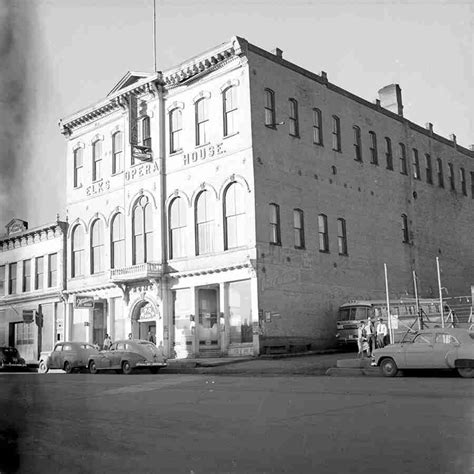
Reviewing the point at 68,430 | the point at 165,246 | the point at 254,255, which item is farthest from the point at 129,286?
the point at 68,430

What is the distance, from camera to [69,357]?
31.3m

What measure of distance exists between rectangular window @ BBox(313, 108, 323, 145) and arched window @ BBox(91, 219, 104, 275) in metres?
14.4

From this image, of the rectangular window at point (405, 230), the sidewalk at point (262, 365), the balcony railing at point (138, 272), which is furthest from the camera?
the rectangular window at point (405, 230)

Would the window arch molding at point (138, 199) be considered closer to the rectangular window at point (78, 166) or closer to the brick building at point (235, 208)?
the brick building at point (235, 208)

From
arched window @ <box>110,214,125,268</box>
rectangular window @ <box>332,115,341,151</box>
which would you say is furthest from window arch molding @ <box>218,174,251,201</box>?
arched window @ <box>110,214,125,268</box>

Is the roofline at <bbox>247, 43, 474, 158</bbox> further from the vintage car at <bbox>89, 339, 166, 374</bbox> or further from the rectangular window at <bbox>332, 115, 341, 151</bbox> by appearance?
the vintage car at <bbox>89, 339, 166, 374</bbox>

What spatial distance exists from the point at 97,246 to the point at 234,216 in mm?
11924

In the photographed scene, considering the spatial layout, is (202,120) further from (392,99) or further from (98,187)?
(392,99)

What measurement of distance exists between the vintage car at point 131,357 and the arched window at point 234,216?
7.06m

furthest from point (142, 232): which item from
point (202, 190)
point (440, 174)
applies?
point (440, 174)

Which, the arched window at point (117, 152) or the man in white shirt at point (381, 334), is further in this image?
the arched window at point (117, 152)

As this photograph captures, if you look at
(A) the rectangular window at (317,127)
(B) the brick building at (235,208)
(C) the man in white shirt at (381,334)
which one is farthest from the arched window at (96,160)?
(C) the man in white shirt at (381,334)

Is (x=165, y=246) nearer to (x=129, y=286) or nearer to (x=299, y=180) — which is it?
(x=129, y=286)

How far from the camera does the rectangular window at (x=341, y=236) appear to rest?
36697mm
